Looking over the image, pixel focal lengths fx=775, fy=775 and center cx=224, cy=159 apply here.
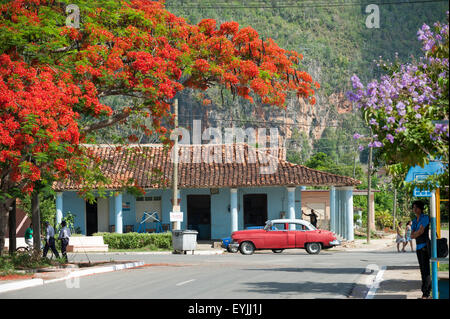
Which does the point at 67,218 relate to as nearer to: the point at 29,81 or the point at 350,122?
the point at 29,81

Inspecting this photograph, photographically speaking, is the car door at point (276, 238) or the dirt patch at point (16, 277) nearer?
the dirt patch at point (16, 277)

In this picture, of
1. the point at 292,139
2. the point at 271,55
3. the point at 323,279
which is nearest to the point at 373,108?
the point at 323,279

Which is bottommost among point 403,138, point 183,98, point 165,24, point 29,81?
point 403,138

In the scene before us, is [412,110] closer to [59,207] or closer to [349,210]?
[349,210]

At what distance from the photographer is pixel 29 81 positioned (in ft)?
71.9

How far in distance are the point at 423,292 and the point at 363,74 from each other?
158517mm

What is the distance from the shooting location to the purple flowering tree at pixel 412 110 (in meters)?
12.8

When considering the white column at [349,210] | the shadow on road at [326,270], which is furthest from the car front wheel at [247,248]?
the white column at [349,210]

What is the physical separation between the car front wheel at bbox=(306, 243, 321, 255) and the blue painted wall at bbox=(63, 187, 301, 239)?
9948 mm

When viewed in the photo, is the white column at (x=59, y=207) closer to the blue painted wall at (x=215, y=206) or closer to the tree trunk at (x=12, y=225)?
the blue painted wall at (x=215, y=206)

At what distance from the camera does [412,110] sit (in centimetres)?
1312

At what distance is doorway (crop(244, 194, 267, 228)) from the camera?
152 ft

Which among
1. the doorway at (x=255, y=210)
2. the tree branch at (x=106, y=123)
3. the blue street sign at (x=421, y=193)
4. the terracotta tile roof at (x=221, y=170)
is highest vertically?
the tree branch at (x=106, y=123)

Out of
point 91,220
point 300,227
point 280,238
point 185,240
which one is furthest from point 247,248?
point 91,220
